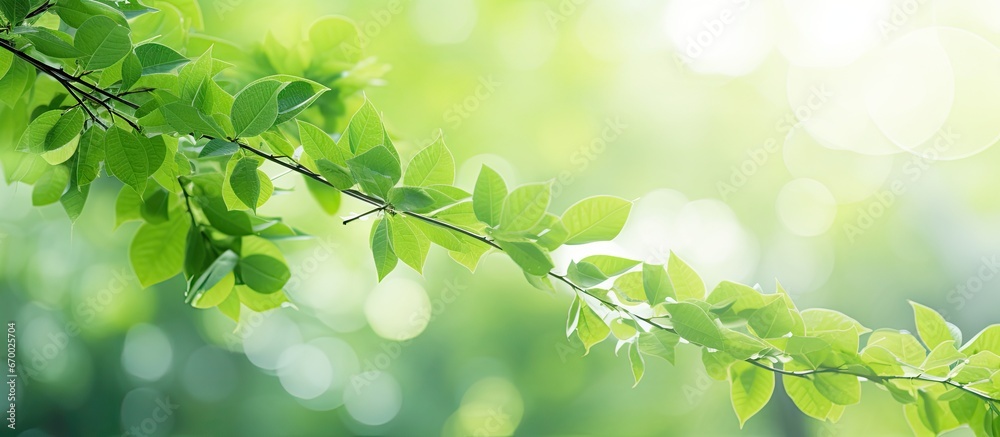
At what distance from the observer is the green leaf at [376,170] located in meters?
0.28

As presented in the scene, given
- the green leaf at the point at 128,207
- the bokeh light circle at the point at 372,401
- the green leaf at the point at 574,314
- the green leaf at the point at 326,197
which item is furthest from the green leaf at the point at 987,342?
the bokeh light circle at the point at 372,401

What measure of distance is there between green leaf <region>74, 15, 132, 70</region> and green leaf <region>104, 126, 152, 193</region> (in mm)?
33

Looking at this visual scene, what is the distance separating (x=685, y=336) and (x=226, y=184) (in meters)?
0.23

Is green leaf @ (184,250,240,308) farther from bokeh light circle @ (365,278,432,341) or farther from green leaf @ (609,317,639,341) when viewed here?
bokeh light circle @ (365,278,432,341)

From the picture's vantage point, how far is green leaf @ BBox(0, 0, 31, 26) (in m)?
0.29

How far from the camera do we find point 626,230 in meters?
3.27

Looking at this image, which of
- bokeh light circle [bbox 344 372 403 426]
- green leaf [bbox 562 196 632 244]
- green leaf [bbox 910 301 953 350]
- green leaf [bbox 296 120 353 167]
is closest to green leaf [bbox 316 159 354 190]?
green leaf [bbox 296 120 353 167]

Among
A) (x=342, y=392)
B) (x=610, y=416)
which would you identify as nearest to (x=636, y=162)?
(x=610, y=416)

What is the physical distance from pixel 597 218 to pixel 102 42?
0.24 metres

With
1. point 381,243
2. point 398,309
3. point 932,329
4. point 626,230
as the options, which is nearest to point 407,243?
point 381,243

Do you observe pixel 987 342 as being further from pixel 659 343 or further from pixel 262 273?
pixel 262 273

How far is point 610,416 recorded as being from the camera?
3639mm

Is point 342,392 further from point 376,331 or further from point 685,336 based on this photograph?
point 685,336

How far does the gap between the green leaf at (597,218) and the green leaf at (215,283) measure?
24cm
